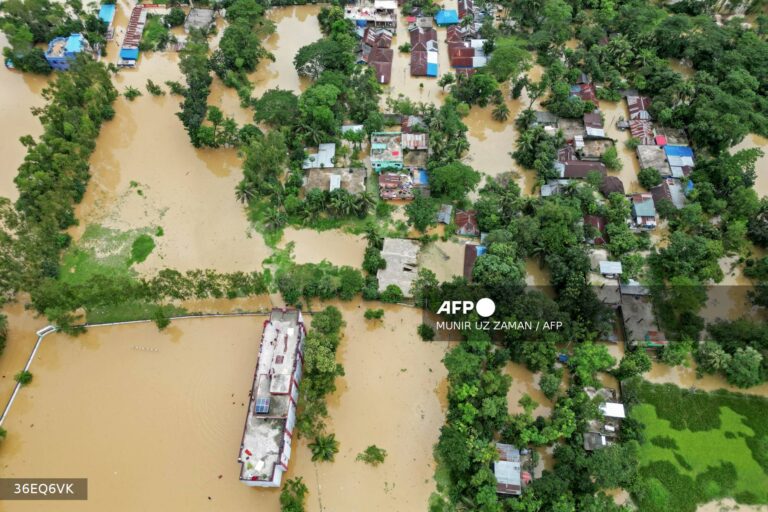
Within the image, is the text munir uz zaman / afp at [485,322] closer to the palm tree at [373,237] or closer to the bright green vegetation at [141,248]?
the palm tree at [373,237]

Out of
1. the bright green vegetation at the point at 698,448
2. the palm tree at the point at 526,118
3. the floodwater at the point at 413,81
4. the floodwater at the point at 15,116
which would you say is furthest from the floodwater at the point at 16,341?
the palm tree at the point at 526,118

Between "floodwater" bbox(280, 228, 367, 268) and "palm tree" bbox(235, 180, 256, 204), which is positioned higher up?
"palm tree" bbox(235, 180, 256, 204)

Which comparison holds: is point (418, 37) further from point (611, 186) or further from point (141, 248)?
point (141, 248)

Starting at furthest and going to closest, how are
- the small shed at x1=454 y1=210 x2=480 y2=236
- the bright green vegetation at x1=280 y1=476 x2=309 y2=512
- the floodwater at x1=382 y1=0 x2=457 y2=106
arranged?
the floodwater at x1=382 y1=0 x2=457 y2=106 < the small shed at x1=454 y1=210 x2=480 y2=236 < the bright green vegetation at x1=280 y1=476 x2=309 y2=512

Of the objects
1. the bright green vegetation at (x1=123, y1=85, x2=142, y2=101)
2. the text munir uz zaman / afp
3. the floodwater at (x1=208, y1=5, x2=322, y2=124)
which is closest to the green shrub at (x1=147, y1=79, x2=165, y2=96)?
the bright green vegetation at (x1=123, y1=85, x2=142, y2=101)

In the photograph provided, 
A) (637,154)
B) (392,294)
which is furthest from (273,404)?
(637,154)

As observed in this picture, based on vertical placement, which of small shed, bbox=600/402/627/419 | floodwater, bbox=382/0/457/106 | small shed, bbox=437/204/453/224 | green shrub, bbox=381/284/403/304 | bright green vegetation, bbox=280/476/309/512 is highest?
floodwater, bbox=382/0/457/106

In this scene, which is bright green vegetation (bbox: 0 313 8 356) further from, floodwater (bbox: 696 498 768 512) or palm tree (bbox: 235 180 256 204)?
floodwater (bbox: 696 498 768 512)

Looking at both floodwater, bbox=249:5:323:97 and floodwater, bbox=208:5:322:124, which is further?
floodwater, bbox=249:5:323:97
